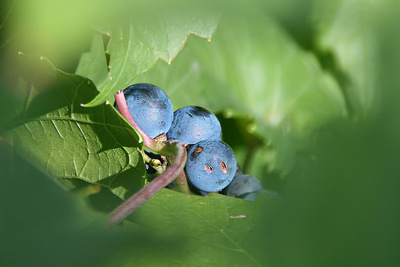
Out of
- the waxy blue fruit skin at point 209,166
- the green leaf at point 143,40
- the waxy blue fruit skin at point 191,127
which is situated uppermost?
the green leaf at point 143,40

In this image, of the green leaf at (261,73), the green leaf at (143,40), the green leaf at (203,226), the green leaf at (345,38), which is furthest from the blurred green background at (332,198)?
the green leaf at (345,38)

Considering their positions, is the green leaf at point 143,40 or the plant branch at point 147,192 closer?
the plant branch at point 147,192

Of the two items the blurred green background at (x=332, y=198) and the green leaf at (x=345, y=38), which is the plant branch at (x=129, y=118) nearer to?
the blurred green background at (x=332, y=198)

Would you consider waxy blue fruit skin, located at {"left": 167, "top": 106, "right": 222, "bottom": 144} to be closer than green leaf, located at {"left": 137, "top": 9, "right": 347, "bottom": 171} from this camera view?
Yes

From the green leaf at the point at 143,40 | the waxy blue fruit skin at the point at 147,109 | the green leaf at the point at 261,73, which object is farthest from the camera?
the green leaf at the point at 261,73

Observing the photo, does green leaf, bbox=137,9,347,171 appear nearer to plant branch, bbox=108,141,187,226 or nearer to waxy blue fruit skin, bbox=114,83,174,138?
waxy blue fruit skin, bbox=114,83,174,138

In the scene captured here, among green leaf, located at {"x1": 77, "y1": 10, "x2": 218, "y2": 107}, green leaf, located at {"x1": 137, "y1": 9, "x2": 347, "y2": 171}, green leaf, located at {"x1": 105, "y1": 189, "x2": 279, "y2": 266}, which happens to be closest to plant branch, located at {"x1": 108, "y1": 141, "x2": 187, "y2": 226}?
green leaf, located at {"x1": 105, "y1": 189, "x2": 279, "y2": 266}

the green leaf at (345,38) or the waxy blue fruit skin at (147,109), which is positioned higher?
the green leaf at (345,38)

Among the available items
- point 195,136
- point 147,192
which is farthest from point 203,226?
point 195,136
